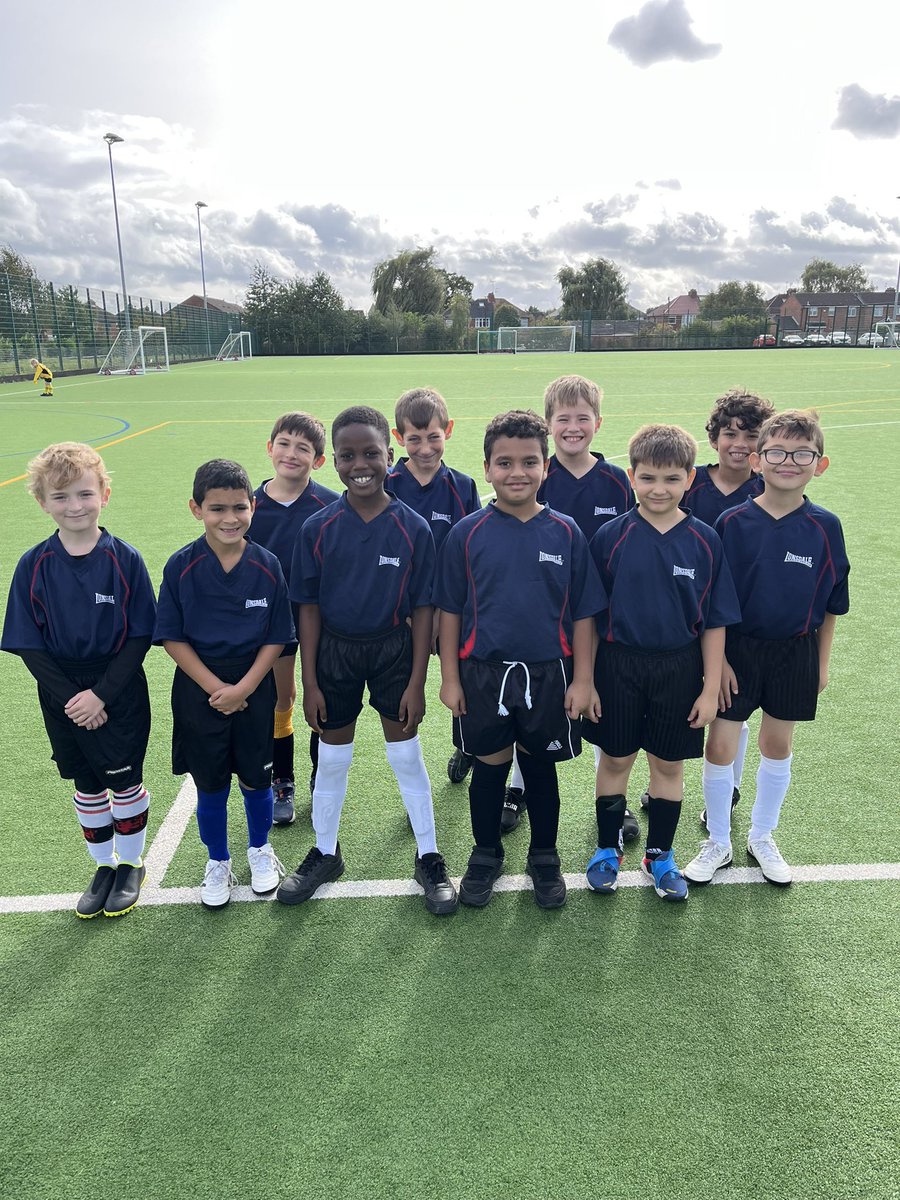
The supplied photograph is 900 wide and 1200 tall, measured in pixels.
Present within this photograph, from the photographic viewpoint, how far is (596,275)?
8825cm

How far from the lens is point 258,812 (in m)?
3.30

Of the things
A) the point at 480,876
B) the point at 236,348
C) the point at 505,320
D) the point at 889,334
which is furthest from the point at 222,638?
the point at 505,320

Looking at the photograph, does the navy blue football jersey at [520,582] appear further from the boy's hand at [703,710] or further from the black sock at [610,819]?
the black sock at [610,819]

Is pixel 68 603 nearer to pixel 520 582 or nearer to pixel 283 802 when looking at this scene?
pixel 283 802

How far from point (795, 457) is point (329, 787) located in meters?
2.24

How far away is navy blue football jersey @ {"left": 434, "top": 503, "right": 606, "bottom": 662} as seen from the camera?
298 centimetres

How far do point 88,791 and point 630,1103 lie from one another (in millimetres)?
2263

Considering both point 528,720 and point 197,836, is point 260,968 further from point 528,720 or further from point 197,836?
point 528,720

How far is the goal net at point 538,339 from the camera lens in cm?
5675

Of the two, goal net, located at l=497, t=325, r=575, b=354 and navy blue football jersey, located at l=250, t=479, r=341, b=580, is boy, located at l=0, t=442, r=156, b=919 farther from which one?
goal net, located at l=497, t=325, r=575, b=354

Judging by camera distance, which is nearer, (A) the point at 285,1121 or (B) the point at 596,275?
(A) the point at 285,1121

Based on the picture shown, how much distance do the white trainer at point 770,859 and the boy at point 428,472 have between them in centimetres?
166

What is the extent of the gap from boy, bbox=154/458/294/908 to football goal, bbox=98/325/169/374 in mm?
39481

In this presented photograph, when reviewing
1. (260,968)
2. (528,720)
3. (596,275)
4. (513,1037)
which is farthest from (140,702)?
(596,275)
